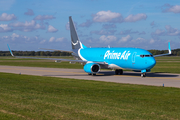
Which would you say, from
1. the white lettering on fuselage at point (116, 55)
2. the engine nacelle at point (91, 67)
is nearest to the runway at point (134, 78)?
the engine nacelle at point (91, 67)

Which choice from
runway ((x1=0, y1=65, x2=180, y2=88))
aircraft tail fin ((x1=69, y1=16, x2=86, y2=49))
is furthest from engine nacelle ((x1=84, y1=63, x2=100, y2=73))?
aircraft tail fin ((x1=69, y1=16, x2=86, y2=49))

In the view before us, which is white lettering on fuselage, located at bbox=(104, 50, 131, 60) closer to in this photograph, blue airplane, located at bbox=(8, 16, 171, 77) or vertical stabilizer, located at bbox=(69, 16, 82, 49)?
blue airplane, located at bbox=(8, 16, 171, 77)

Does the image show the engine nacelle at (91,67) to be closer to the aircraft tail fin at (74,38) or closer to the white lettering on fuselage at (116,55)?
the white lettering on fuselage at (116,55)

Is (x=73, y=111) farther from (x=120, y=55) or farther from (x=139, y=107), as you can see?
(x=120, y=55)

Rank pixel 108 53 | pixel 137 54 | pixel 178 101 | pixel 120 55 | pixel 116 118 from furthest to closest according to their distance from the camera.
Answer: pixel 108 53, pixel 120 55, pixel 137 54, pixel 178 101, pixel 116 118

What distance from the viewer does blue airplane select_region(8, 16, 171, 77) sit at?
33.2m

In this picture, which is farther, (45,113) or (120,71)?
(120,71)

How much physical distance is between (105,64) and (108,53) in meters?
1.83

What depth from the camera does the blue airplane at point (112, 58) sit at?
109ft

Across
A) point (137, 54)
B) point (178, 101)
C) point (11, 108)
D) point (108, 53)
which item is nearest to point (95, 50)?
point (108, 53)

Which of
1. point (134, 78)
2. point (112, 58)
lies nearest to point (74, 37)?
point (112, 58)

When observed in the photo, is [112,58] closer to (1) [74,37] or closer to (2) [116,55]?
(2) [116,55]

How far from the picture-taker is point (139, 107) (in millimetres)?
13531

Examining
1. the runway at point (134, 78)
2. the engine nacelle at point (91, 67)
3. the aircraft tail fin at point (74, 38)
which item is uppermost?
the aircraft tail fin at point (74, 38)
